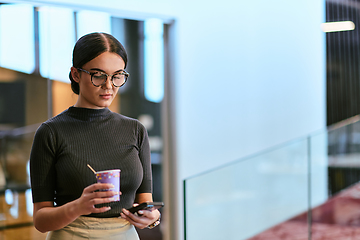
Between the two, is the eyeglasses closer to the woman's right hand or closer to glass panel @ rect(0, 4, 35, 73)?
the woman's right hand

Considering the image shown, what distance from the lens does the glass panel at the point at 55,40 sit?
3213 millimetres

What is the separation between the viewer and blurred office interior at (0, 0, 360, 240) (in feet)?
10.3

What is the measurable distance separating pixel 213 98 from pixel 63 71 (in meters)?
1.61

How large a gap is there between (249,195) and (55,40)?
2.22 metres

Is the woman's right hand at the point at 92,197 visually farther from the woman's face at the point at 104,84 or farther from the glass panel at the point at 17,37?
the glass panel at the point at 17,37

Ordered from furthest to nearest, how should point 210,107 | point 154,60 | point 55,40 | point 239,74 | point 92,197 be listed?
point 239,74 → point 210,107 → point 154,60 → point 55,40 → point 92,197

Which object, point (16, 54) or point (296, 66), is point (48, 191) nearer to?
point (16, 54)

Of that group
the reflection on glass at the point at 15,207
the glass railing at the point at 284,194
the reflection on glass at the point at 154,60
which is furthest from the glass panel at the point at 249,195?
the reflection on glass at the point at 15,207

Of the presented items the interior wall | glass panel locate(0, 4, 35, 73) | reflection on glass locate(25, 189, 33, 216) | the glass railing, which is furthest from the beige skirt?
the interior wall

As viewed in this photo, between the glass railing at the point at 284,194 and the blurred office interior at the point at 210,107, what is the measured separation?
0.05 feet

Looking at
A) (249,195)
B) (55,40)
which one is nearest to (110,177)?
(55,40)

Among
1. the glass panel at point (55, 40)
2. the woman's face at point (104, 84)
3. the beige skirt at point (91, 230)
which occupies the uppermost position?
the glass panel at point (55, 40)

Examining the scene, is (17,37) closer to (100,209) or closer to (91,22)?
(91,22)

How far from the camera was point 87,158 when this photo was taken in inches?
52.1
